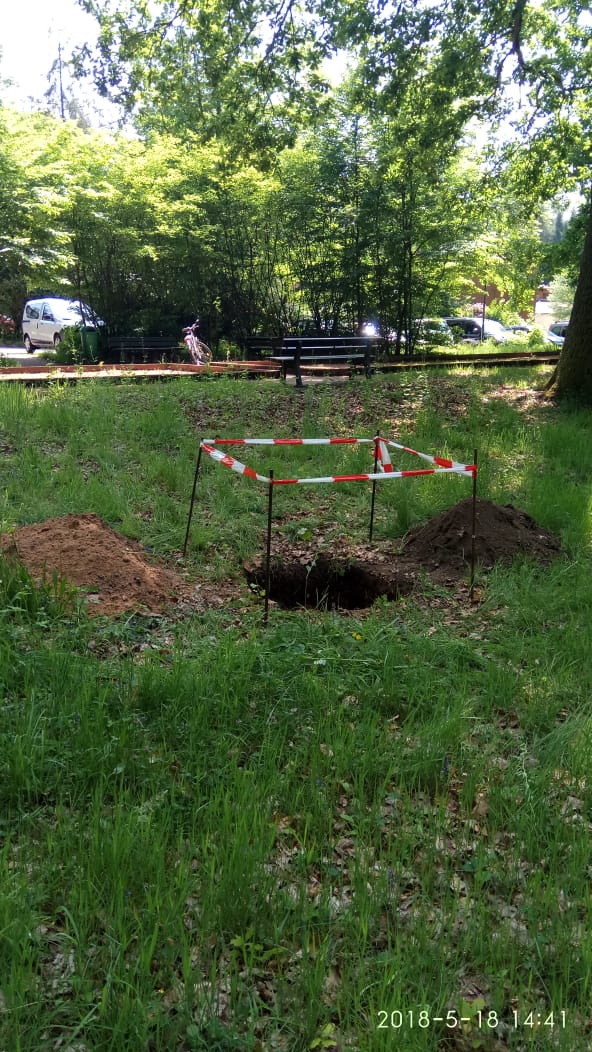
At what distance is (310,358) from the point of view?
15141mm

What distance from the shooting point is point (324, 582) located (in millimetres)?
7039

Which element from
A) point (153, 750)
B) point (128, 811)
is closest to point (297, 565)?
point (153, 750)

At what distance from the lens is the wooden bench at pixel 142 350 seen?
69.7 ft

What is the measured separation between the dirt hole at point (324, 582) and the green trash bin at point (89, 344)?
581 inches

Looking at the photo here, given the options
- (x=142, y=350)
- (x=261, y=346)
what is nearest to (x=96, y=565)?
(x=261, y=346)

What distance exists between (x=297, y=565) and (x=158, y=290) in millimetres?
18989

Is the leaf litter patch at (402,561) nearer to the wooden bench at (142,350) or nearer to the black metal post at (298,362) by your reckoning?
the black metal post at (298,362)

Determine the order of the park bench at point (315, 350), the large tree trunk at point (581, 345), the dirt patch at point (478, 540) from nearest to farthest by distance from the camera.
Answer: the dirt patch at point (478, 540), the large tree trunk at point (581, 345), the park bench at point (315, 350)

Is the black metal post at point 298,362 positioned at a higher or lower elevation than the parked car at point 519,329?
lower

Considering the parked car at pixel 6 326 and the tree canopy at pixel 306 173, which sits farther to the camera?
the parked car at pixel 6 326

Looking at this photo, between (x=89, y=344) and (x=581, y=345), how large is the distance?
12.7 m

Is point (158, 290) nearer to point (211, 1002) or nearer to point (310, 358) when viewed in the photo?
point (310, 358)
